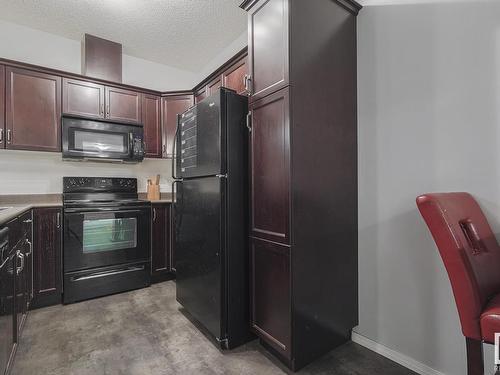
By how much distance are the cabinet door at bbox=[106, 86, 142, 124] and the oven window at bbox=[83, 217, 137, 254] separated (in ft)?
3.98

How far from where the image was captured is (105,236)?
2.83 m

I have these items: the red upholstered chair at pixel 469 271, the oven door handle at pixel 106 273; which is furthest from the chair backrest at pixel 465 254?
the oven door handle at pixel 106 273

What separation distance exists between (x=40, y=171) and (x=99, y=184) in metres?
0.59

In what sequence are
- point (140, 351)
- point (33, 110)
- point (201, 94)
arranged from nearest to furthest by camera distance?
point (140, 351), point (33, 110), point (201, 94)

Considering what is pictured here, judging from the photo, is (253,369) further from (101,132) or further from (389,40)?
(101,132)

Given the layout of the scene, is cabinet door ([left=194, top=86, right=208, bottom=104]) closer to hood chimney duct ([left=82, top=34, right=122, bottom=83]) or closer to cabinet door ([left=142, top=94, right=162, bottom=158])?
cabinet door ([left=142, top=94, right=162, bottom=158])

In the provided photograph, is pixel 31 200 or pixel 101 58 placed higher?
pixel 101 58

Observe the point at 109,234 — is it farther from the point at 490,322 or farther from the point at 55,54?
the point at 490,322

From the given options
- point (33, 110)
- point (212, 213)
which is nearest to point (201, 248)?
point (212, 213)

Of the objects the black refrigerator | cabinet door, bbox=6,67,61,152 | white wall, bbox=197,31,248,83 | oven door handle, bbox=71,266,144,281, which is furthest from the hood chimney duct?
oven door handle, bbox=71,266,144,281

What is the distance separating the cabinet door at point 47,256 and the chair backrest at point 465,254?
3009mm

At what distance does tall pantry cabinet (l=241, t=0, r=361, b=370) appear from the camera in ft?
5.19

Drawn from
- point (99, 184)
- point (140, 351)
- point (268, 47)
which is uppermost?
point (268, 47)

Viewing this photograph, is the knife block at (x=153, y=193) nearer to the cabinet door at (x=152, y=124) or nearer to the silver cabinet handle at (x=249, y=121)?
the cabinet door at (x=152, y=124)
